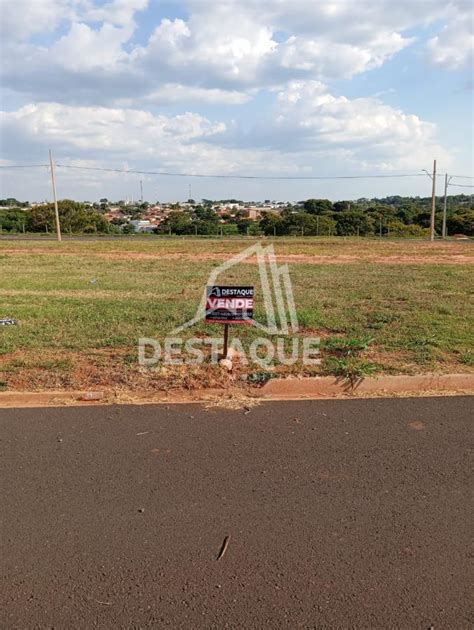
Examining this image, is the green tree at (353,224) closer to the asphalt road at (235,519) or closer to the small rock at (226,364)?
the small rock at (226,364)

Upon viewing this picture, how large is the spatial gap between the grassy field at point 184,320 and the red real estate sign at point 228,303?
58 centimetres

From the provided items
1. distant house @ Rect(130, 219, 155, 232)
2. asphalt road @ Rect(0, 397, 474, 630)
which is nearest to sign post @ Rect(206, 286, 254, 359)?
asphalt road @ Rect(0, 397, 474, 630)

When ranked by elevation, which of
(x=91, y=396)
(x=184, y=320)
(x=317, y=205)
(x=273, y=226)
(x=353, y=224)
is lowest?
(x=91, y=396)

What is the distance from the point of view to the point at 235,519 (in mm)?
2961

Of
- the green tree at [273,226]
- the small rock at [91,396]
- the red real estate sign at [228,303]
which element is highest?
the green tree at [273,226]

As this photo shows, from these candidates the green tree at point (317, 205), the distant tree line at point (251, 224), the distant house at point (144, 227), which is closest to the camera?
the distant tree line at point (251, 224)

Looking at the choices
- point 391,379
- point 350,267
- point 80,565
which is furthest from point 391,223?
point 80,565

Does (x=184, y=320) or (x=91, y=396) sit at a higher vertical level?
(x=184, y=320)

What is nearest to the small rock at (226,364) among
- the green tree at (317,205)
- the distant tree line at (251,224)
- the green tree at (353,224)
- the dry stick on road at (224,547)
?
the dry stick on road at (224,547)

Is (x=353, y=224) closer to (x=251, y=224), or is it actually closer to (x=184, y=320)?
(x=251, y=224)

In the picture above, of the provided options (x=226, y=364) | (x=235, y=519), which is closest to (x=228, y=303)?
(x=226, y=364)

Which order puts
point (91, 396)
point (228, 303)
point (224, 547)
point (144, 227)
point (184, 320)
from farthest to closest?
point (144, 227) → point (184, 320) → point (228, 303) → point (91, 396) → point (224, 547)

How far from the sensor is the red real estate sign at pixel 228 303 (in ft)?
18.0

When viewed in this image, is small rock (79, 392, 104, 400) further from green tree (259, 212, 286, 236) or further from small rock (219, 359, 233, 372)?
green tree (259, 212, 286, 236)
